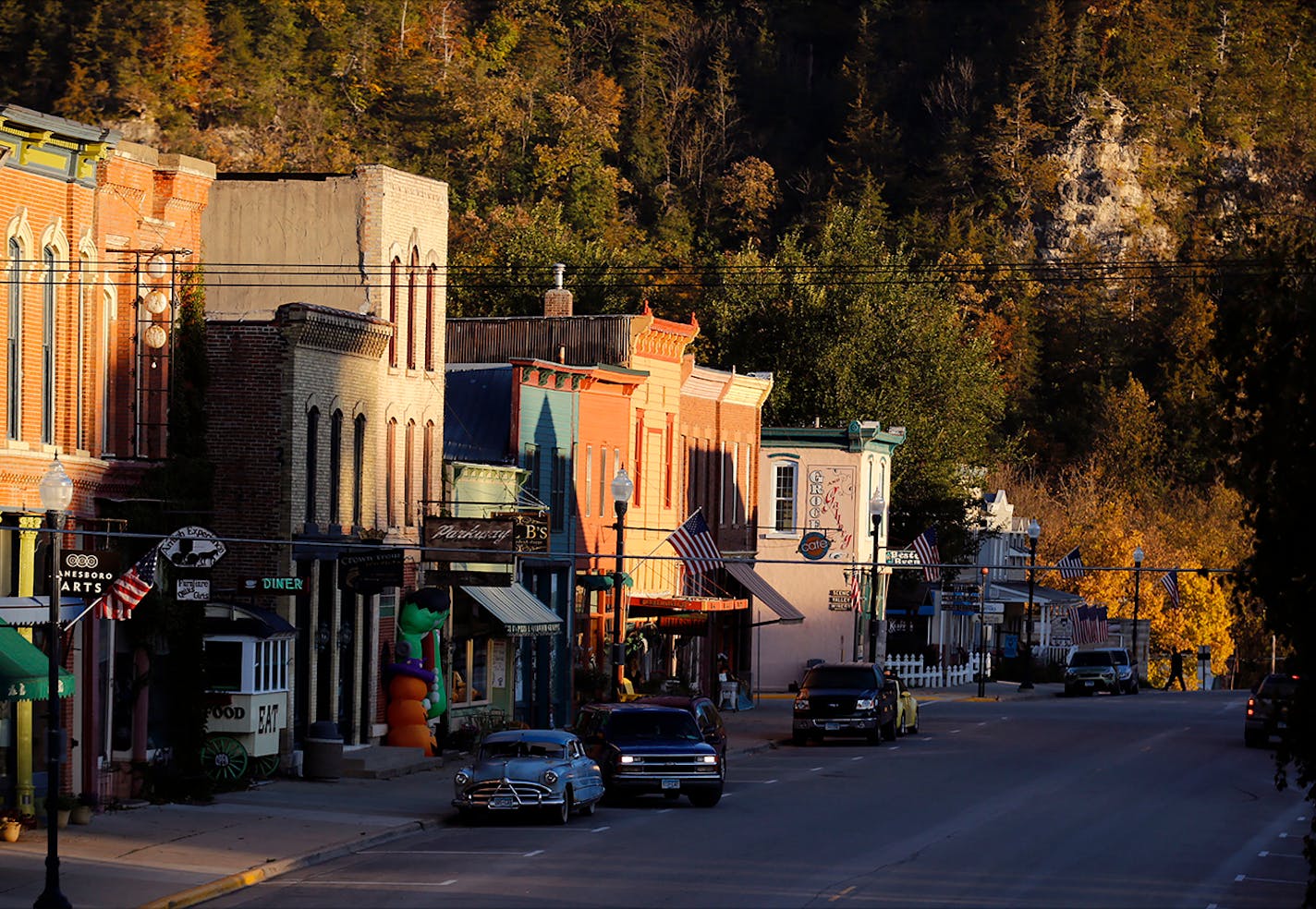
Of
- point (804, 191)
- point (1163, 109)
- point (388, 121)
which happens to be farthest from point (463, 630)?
point (1163, 109)

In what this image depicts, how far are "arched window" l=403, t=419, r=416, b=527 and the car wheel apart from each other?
10.7 metres

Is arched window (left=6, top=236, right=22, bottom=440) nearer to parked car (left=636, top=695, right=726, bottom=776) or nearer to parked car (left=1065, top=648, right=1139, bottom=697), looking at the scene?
Answer: parked car (left=636, top=695, right=726, bottom=776)

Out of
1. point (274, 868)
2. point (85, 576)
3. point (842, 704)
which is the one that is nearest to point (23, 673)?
point (85, 576)

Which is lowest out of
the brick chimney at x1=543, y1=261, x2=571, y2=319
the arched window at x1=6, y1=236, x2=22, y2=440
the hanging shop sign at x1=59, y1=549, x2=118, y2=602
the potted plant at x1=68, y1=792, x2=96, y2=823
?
the potted plant at x1=68, y1=792, x2=96, y2=823

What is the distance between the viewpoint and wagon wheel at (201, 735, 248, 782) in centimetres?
3419

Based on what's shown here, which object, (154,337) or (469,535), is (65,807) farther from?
(469,535)

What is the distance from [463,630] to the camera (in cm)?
4531

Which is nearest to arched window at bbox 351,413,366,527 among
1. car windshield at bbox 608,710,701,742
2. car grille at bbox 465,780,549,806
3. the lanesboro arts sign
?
the lanesboro arts sign

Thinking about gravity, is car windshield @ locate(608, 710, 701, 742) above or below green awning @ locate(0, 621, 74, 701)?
below

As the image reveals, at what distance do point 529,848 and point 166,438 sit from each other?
10.0 metres

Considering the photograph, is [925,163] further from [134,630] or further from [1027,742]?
[134,630]

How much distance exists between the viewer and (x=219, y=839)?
28594mm

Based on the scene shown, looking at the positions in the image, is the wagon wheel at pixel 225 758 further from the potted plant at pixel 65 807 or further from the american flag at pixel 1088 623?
the american flag at pixel 1088 623

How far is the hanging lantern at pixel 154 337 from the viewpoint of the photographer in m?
33.7
